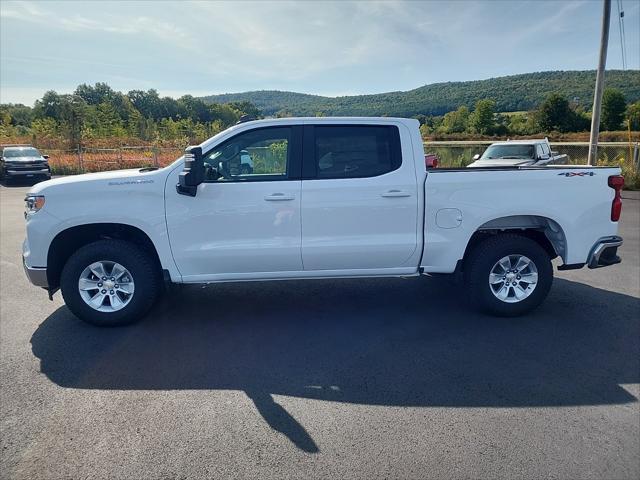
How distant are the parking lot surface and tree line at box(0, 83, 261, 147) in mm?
9044

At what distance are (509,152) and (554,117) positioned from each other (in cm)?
4676

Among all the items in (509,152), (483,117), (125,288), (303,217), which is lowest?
(125,288)

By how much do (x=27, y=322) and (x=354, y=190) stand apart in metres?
3.77

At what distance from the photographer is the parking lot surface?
104 inches

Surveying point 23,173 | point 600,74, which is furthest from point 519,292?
point 23,173

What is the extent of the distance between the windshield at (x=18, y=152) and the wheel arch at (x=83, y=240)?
18.9 metres

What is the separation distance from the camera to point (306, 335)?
4375mm

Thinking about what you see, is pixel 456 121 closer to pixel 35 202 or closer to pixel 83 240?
pixel 83 240

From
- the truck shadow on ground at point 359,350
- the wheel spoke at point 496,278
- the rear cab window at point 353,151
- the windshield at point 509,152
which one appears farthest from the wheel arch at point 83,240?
the windshield at point 509,152

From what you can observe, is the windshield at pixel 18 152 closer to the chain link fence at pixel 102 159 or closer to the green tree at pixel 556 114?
the chain link fence at pixel 102 159

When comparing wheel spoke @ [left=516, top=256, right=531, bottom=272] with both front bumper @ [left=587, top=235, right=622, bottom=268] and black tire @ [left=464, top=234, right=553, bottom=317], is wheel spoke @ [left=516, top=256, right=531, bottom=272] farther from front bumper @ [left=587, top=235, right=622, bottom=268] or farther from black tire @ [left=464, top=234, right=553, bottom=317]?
front bumper @ [left=587, top=235, right=622, bottom=268]

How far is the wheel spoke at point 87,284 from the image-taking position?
4.50 metres

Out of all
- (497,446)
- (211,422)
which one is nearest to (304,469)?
(211,422)

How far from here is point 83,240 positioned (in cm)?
469
